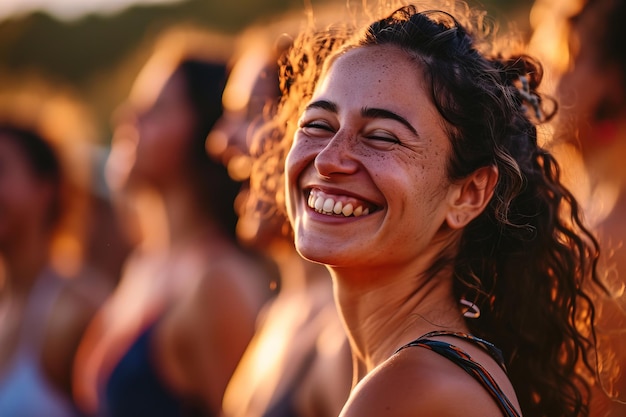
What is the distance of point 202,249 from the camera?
5.05m

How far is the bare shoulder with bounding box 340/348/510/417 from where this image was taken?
2352 millimetres

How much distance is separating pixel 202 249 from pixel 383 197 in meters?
2.41

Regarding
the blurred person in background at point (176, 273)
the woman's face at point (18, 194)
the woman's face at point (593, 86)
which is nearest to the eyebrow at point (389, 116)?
the woman's face at point (593, 86)

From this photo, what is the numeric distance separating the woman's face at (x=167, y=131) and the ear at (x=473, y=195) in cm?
264

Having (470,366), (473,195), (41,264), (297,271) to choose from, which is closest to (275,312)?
(297,271)

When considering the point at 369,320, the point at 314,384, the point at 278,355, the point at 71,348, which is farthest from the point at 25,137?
the point at 369,320

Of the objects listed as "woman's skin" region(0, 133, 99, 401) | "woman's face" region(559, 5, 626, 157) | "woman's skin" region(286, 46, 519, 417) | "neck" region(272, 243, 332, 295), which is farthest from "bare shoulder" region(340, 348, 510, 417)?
"woman's skin" region(0, 133, 99, 401)

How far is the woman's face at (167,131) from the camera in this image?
17.4 ft

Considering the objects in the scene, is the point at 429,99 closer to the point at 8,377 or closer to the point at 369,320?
the point at 369,320

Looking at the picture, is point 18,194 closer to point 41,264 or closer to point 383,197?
point 41,264

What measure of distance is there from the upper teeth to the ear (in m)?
0.23

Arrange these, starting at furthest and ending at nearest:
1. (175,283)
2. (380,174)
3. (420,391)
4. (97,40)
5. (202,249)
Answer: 1. (97,40)
2. (175,283)
3. (202,249)
4. (380,174)
5. (420,391)

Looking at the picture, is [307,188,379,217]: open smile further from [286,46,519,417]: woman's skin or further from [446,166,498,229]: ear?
[446,166,498,229]: ear

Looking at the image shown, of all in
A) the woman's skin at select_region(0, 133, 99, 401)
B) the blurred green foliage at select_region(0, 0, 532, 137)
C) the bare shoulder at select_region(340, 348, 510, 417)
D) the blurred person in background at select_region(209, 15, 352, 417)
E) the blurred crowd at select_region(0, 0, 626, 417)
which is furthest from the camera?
the blurred green foliage at select_region(0, 0, 532, 137)
